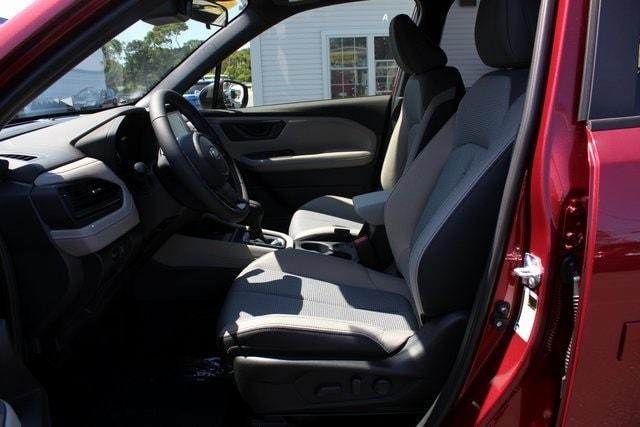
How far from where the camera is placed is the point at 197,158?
184cm

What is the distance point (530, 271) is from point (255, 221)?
59.2 inches

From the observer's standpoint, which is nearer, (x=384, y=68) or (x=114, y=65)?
(x=114, y=65)

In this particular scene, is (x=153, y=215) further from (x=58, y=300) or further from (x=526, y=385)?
(x=526, y=385)

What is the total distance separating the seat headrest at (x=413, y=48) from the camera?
2355mm

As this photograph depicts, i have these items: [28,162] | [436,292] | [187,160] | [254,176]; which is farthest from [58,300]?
[254,176]

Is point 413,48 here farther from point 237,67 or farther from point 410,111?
point 237,67

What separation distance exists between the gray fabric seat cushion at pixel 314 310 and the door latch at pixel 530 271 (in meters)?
0.44

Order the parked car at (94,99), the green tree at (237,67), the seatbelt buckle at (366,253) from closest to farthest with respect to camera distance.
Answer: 1. the parked car at (94,99)
2. the seatbelt buckle at (366,253)
3. the green tree at (237,67)

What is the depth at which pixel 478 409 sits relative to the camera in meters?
1.19

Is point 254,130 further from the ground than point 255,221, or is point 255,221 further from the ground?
point 254,130

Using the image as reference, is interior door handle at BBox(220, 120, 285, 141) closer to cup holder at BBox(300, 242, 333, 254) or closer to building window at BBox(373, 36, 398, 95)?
building window at BBox(373, 36, 398, 95)

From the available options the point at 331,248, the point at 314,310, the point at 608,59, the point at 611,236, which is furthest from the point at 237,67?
the point at 611,236

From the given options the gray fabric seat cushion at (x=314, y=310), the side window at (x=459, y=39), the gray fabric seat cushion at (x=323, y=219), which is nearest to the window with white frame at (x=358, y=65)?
the side window at (x=459, y=39)

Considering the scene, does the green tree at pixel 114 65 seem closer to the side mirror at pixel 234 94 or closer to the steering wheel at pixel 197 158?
the steering wheel at pixel 197 158
